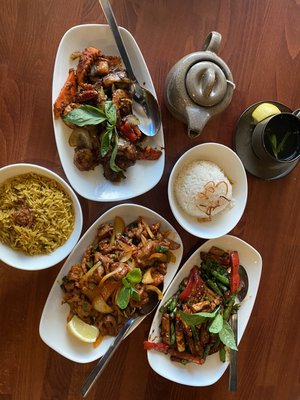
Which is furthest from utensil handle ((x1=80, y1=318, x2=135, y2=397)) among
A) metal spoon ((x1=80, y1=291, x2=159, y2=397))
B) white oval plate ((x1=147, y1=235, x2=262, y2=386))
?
white oval plate ((x1=147, y1=235, x2=262, y2=386))

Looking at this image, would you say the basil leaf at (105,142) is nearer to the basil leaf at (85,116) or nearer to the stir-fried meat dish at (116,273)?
the basil leaf at (85,116)

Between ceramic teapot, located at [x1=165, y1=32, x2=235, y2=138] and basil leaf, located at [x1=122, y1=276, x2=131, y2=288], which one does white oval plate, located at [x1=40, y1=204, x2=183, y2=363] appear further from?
ceramic teapot, located at [x1=165, y1=32, x2=235, y2=138]

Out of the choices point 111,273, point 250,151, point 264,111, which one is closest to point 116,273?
point 111,273

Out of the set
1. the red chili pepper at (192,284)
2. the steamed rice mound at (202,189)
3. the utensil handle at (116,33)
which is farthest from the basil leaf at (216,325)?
the utensil handle at (116,33)

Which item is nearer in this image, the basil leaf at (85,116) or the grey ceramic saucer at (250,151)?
the basil leaf at (85,116)

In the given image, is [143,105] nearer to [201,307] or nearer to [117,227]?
[117,227]

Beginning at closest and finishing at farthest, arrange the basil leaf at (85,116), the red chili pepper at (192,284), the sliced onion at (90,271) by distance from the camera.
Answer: the basil leaf at (85,116) < the sliced onion at (90,271) < the red chili pepper at (192,284)

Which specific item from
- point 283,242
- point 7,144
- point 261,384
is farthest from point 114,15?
point 261,384
